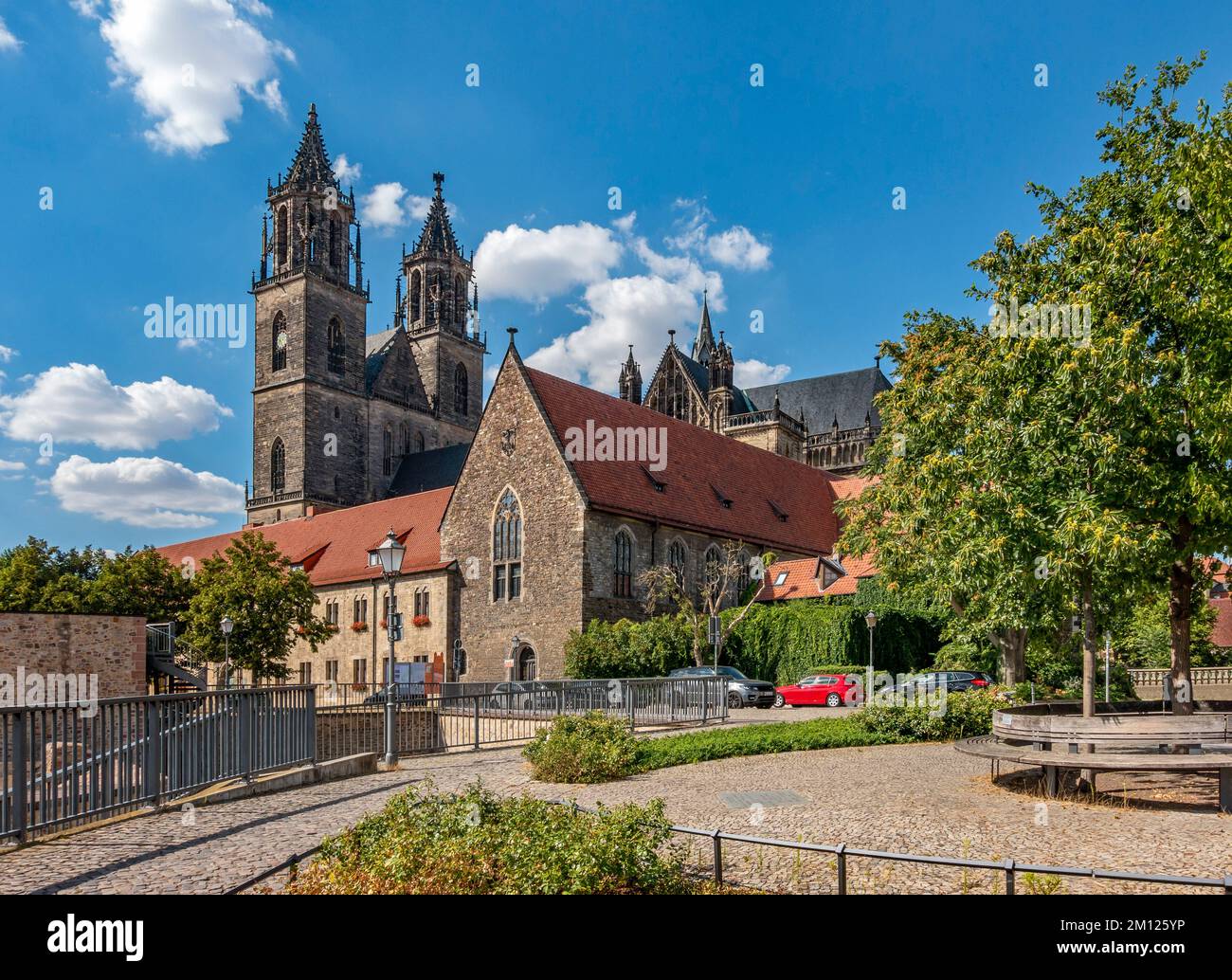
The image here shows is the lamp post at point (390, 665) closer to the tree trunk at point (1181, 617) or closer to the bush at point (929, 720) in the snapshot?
the bush at point (929, 720)

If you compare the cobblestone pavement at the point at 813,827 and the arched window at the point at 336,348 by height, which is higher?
Answer: the arched window at the point at 336,348

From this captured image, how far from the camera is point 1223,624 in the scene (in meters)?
49.3

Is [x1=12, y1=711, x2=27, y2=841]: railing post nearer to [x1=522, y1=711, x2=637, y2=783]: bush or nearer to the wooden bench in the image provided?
[x1=522, y1=711, x2=637, y2=783]: bush

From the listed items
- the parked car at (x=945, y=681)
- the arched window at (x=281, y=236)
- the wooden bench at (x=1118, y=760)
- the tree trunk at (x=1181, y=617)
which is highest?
the arched window at (x=281, y=236)

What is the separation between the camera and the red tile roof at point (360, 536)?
1849 inches

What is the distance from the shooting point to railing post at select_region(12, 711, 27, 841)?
900 cm

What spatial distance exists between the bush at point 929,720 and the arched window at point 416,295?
93.6 metres

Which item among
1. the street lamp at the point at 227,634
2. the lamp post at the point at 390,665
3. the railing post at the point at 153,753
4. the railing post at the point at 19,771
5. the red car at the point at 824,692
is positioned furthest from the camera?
the street lamp at the point at 227,634

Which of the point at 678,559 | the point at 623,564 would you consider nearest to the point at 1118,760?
the point at 623,564

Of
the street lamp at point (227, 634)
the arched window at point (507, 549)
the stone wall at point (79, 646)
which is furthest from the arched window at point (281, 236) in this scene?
the stone wall at point (79, 646)

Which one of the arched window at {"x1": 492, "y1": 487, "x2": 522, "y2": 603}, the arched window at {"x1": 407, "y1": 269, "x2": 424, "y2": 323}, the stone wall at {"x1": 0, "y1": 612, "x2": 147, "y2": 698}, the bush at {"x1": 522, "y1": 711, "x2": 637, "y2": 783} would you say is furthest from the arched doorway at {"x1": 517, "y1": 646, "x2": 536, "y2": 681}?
the arched window at {"x1": 407, "y1": 269, "x2": 424, "y2": 323}

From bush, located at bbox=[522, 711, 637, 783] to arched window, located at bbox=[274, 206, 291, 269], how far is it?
257 feet

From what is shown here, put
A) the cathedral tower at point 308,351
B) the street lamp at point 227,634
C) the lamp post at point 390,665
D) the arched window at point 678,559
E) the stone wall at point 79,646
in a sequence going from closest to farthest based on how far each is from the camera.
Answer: the lamp post at point 390,665 → the stone wall at point 79,646 → the street lamp at point 227,634 → the arched window at point 678,559 → the cathedral tower at point 308,351

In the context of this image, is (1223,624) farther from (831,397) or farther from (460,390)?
(460,390)
